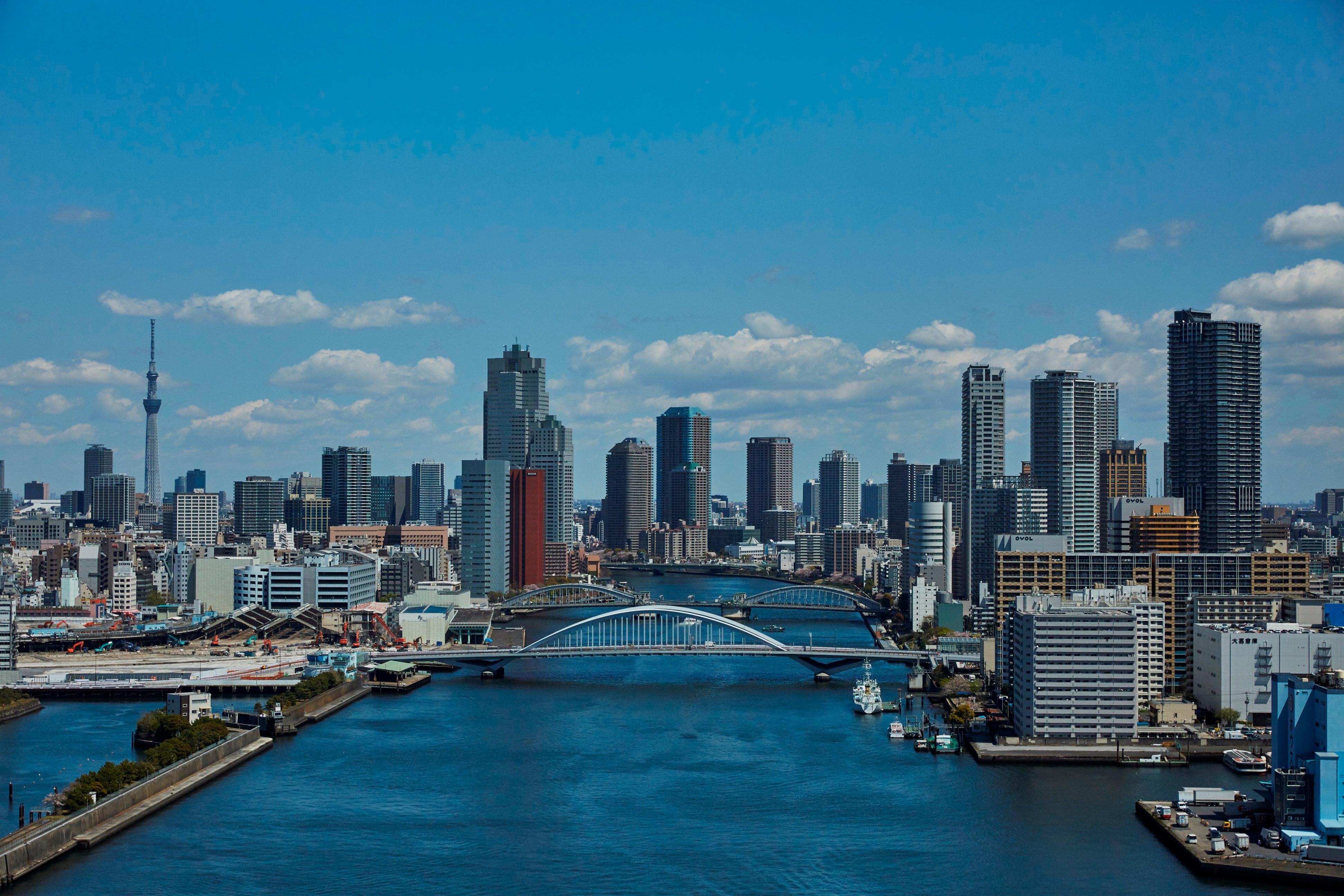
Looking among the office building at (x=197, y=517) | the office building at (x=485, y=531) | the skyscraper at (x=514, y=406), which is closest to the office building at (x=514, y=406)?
the skyscraper at (x=514, y=406)

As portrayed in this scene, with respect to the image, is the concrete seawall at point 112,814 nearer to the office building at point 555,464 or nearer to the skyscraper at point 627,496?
the office building at point 555,464

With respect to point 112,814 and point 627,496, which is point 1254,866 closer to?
point 112,814

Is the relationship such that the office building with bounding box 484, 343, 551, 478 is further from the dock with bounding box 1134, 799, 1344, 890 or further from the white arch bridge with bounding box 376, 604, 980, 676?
the dock with bounding box 1134, 799, 1344, 890

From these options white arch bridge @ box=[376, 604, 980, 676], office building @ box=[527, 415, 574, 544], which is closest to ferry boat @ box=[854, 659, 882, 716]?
white arch bridge @ box=[376, 604, 980, 676]

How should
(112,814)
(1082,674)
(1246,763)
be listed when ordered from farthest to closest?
1. (1082,674)
2. (1246,763)
3. (112,814)

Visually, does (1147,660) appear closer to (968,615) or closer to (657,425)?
(968,615)

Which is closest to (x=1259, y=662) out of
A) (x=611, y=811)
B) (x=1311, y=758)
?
(x=1311, y=758)
